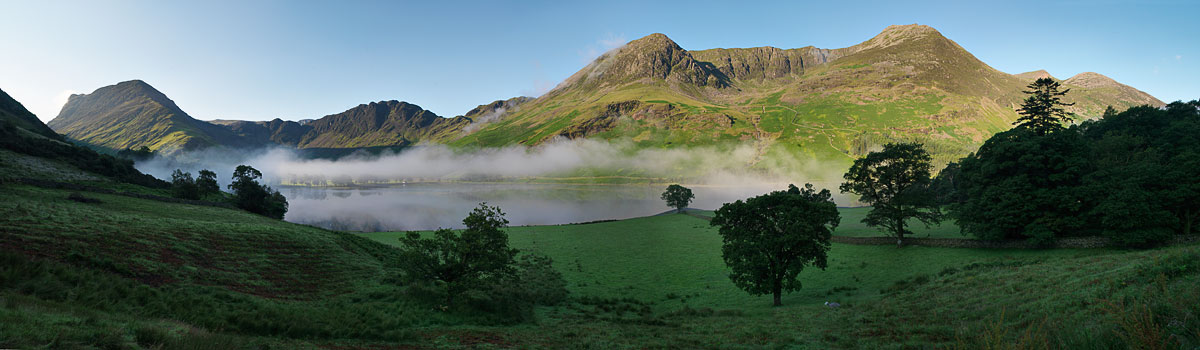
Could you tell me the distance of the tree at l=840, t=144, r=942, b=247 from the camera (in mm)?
36428

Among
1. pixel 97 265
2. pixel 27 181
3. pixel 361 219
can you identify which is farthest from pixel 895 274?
pixel 361 219

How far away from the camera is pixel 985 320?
1298 centimetres

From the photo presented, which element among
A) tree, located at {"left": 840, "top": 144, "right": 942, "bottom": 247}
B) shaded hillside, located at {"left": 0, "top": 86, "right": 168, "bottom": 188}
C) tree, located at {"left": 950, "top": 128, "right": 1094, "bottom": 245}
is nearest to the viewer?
tree, located at {"left": 950, "top": 128, "right": 1094, "bottom": 245}

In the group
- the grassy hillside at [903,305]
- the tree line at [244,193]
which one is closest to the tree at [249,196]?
the tree line at [244,193]

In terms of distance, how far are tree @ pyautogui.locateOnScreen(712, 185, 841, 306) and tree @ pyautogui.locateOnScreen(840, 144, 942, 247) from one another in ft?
44.9

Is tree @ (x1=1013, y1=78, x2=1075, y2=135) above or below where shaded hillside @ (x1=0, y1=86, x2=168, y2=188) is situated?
above

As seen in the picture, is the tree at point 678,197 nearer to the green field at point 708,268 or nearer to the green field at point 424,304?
the green field at point 708,268

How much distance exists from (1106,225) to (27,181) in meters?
100

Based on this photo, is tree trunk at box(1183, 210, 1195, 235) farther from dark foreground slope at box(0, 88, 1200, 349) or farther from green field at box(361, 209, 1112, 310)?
green field at box(361, 209, 1112, 310)

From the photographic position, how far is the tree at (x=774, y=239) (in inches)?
996

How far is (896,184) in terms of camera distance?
125 ft

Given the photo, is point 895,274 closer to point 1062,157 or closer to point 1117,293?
point 1062,157

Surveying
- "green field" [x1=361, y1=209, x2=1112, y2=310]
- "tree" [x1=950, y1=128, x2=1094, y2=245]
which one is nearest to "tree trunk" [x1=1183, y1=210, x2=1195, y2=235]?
"tree" [x1=950, y1=128, x2=1094, y2=245]

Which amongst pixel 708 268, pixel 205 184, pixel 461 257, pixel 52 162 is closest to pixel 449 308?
pixel 461 257
